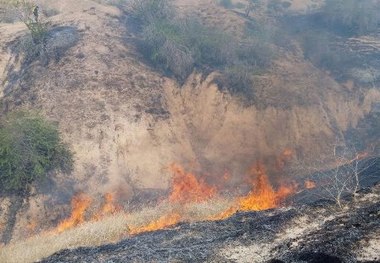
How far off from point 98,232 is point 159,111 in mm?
11380

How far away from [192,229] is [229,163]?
402 inches

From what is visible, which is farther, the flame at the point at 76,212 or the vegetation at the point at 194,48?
the vegetation at the point at 194,48

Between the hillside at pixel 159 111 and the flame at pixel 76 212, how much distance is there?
17 centimetres

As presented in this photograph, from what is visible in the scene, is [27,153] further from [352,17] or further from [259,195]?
[352,17]

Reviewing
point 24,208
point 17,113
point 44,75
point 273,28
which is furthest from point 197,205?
point 273,28

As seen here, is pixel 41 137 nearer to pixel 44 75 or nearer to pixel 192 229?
pixel 44 75

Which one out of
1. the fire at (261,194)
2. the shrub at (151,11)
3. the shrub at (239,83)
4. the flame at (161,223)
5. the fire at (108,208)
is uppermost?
the shrub at (151,11)

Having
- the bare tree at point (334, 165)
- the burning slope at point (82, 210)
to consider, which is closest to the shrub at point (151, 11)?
the bare tree at point (334, 165)

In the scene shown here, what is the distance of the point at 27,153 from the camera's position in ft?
67.7

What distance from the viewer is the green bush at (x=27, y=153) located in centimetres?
2039

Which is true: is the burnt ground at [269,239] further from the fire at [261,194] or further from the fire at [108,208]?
the fire at [108,208]

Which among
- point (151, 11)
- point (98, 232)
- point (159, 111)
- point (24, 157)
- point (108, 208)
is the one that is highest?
point (151, 11)

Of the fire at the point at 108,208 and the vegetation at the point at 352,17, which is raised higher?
the vegetation at the point at 352,17

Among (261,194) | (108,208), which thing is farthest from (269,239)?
(108,208)
